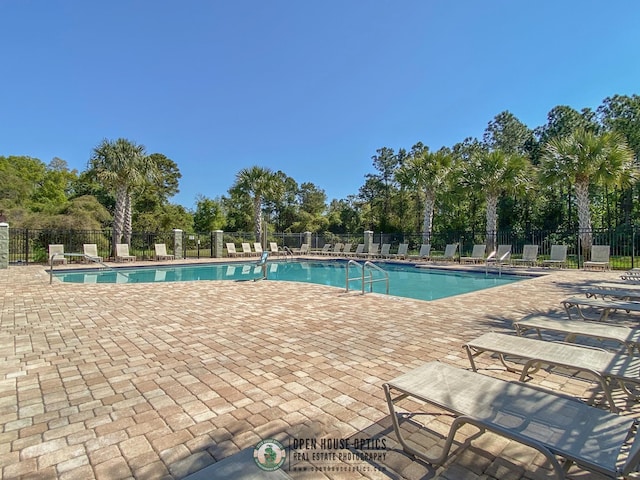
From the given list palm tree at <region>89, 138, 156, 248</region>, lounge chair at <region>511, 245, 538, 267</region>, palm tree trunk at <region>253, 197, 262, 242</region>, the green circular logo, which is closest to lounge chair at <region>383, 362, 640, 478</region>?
the green circular logo

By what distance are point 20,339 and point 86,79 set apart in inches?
614

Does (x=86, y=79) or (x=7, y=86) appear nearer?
(x=86, y=79)

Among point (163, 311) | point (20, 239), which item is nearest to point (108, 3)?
point (163, 311)

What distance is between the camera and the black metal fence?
14.1 metres

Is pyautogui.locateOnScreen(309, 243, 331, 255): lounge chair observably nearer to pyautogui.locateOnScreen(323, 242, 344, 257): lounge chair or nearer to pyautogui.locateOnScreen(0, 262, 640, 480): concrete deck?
pyautogui.locateOnScreen(323, 242, 344, 257): lounge chair

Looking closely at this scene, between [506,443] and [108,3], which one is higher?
[108,3]

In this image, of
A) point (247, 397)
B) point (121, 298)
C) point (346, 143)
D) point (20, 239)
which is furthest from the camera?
point (346, 143)

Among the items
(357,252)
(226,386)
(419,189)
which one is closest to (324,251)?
(357,252)

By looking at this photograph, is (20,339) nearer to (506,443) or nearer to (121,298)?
(121,298)

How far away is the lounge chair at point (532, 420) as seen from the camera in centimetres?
127

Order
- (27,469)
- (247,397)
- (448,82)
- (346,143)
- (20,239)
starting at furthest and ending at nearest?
(346,143)
(20,239)
(448,82)
(247,397)
(27,469)

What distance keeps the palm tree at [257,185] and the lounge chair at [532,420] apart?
20.5 metres

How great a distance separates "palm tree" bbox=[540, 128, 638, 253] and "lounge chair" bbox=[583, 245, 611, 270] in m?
1.06

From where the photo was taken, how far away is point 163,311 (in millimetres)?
5715
